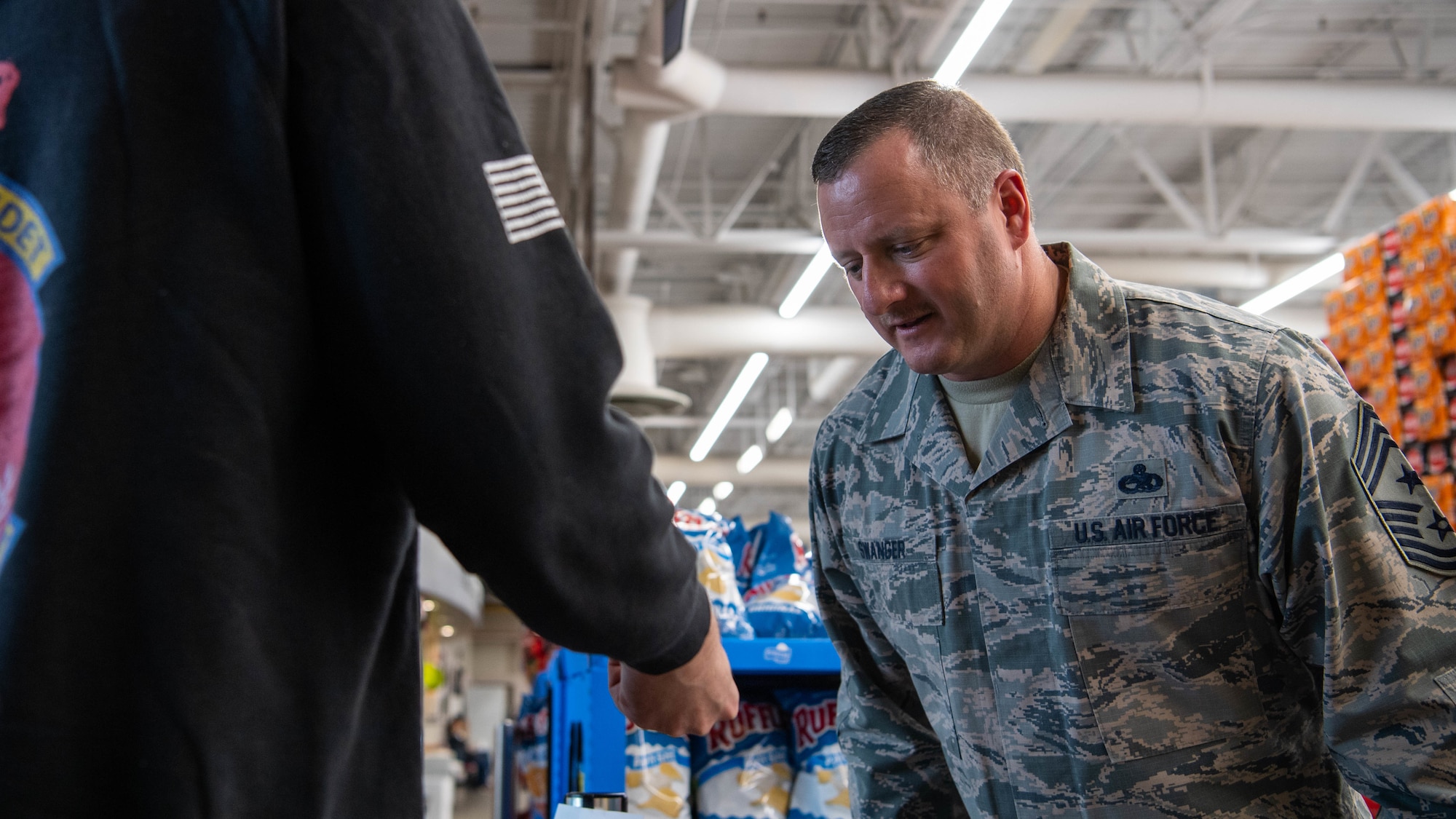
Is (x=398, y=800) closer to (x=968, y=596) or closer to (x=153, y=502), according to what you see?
(x=153, y=502)

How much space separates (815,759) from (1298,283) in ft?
31.1

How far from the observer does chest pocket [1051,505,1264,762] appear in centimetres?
162

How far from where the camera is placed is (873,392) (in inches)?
86.4

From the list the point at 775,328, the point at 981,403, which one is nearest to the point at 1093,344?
the point at 981,403

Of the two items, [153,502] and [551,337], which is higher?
[551,337]

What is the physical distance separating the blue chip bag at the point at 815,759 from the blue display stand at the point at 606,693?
85 mm

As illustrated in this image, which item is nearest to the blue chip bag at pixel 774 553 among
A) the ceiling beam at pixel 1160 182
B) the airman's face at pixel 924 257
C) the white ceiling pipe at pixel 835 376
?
the airman's face at pixel 924 257

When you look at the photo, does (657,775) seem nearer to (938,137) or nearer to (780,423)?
(938,137)

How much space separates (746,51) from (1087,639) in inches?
345

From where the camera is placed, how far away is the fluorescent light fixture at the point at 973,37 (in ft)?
18.5

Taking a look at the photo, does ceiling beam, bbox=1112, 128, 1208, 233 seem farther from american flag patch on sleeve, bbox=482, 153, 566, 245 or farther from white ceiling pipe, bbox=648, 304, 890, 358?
american flag patch on sleeve, bbox=482, 153, 566, 245

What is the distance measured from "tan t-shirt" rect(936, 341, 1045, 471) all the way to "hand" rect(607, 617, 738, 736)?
911mm

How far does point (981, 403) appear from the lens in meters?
1.94

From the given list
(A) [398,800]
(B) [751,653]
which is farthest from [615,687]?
(B) [751,653]
